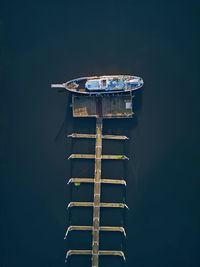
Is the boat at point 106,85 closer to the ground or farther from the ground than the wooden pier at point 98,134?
farther from the ground

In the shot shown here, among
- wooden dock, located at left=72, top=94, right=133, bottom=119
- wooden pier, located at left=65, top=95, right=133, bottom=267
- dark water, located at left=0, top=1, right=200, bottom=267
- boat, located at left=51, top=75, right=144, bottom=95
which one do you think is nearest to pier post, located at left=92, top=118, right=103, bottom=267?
wooden pier, located at left=65, top=95, right=133, bottom=267

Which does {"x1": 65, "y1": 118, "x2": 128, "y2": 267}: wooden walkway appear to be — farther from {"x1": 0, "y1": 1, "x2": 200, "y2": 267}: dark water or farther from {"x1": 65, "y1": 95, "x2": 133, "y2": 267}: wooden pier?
{"x1": 0, "y1": 1, "x2": 200, "y2": 267}: dark water

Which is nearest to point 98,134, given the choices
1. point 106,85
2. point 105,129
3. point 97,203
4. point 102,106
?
point 105,129

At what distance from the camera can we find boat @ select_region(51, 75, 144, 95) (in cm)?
4756

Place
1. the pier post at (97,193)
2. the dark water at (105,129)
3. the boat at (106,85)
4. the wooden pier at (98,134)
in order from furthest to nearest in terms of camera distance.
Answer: the dark water at (105,129) → the wooden pier at (98,134) → the pier post at (97,193) → the boat at (106,85)

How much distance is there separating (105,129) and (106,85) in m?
10.1

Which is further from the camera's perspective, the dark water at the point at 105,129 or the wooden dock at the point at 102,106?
the dark water at the point at 105,129

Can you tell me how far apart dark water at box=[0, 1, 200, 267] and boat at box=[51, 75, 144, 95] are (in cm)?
264

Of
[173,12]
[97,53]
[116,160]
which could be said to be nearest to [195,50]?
[173,12]

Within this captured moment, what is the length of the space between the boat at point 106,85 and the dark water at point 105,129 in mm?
2635

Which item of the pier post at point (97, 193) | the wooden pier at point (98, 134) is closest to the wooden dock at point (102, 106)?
the wooden pier at point (98, 134)

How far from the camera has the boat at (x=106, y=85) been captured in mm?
47562

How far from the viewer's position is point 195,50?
5028 cm

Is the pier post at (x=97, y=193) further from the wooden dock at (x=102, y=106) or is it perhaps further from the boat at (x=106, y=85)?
the boat at (x=106, y=85)
